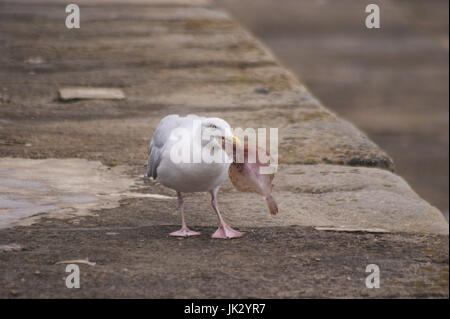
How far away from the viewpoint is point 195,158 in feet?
15.9

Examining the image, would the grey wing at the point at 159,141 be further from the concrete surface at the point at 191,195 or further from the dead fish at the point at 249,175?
the dead fish at the point at 249,175

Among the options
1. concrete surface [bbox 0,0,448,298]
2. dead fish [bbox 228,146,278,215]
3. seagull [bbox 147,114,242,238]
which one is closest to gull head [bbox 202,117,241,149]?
seagull [bbox 147,114,242,238]

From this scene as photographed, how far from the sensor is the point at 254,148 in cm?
512

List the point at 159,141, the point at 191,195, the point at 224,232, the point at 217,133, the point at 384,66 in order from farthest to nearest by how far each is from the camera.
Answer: the point at 384,66, the point at 191,195, the point at 159,141, the point at 224,232, the point at 217,133

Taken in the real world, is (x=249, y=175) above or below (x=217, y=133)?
below

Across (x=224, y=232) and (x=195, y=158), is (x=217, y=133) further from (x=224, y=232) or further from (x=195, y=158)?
(x=224, y=232)

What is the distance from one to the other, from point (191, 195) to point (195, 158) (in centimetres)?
114

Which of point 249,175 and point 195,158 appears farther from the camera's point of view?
point 249,175

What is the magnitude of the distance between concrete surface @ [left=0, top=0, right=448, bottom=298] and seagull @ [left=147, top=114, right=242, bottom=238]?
8.0 inches

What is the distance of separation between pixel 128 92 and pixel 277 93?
156cm

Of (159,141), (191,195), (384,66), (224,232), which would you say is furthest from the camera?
(384,66)

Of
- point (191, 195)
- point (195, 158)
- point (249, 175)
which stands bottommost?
point (191, 195)

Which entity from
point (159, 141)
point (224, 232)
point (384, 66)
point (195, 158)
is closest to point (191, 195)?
point (159, 141)
